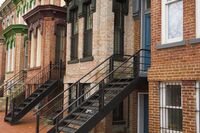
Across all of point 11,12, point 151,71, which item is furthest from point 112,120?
point 11,12

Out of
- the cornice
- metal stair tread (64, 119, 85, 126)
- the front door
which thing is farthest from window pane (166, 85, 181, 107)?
the cornice

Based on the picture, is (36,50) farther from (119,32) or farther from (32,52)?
(119,32)

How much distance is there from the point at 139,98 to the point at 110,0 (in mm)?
4240

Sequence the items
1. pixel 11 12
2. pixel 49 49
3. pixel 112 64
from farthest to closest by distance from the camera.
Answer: pixel 11 12 → pixel 49 49 → pixel 112 64

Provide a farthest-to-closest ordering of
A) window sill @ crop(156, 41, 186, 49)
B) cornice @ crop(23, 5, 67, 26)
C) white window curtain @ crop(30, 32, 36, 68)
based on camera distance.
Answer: white window curtain @ crop(30, 32, 36, 68) → cornice @ crop(23, 5, 67, 26) → window sill @ crop(156, 41, 186, 49)

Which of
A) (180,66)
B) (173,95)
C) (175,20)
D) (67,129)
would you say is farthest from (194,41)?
(67,129)

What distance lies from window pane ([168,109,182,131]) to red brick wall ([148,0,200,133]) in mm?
342

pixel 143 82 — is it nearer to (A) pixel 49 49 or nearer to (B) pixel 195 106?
(B) pixel 195 106

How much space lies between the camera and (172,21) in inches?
358

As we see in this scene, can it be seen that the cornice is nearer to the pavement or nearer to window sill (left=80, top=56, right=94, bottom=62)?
window sill (left=80, top=56, right=94, bottom=62)

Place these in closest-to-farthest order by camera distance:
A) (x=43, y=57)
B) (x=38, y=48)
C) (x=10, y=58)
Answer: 1. (x=43, y=57)
2. (x=38, y=48)
3. (x=10, y=58)

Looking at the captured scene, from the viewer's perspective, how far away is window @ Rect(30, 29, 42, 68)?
20328mm

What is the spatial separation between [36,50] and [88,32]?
745 centimetres

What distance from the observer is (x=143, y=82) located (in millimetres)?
11562
